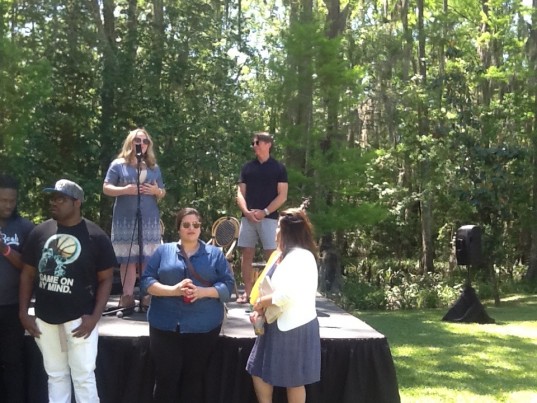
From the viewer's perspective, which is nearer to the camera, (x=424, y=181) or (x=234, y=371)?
(x=234, y=371)

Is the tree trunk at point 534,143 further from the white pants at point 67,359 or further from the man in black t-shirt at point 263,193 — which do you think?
the white pants at point 67,359

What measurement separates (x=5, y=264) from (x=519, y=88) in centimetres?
1697

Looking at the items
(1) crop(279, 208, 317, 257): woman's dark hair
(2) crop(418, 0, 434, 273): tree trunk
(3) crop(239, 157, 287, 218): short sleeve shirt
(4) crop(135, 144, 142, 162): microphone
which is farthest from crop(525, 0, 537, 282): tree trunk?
(1) crop(279, 208, 317, 257): woman's dark hair

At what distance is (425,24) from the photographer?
19.1m

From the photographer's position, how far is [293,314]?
11.3ft

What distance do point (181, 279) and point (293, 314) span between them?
581mm

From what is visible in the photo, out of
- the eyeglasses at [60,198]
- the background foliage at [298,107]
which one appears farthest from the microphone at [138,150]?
the background foliage at [298,107]

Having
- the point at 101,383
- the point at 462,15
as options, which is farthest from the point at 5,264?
the point at 462,15

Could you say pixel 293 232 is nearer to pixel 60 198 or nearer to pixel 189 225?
pixel 189 225

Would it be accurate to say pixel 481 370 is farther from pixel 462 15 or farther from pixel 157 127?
pixel 462 15

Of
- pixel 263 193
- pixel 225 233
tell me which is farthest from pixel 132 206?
pixel 225 233

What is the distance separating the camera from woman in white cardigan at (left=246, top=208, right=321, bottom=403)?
3.40 m

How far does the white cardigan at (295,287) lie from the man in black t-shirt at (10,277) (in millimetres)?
1302

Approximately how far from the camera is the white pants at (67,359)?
3.39 meters
